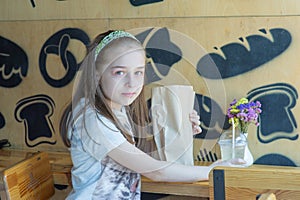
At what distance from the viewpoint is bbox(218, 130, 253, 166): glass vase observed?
6.03ft

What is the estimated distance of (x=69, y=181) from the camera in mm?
1844

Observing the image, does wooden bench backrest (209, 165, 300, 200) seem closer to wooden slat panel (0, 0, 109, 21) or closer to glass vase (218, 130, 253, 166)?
glass vase (218, 130, 253, 166)

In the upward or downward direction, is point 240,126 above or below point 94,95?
below

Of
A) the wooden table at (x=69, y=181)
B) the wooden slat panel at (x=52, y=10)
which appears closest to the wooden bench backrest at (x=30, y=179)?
→ the wooden table at (x=69, y=181)

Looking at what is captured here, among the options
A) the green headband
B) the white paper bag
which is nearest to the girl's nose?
the green headband

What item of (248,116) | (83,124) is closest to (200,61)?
(248,116)

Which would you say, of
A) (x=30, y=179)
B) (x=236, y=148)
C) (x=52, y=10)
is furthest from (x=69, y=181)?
(x=52, y=10)

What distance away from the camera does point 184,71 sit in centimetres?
A: 203

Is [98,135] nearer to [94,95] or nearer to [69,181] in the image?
[94,95]

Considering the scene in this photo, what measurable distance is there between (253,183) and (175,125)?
0.75 m

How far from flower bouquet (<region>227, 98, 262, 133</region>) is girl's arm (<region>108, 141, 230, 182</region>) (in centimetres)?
21

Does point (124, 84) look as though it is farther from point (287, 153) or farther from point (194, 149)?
point (287, 153)

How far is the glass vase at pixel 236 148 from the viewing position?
1.84 m

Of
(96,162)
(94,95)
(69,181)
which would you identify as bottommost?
(69,181)
